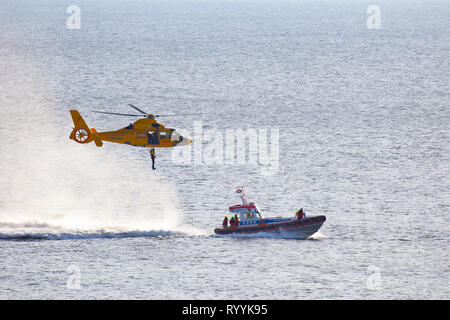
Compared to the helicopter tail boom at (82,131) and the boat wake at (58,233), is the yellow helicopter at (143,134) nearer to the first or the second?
the helicopter tail boom at (82,131)

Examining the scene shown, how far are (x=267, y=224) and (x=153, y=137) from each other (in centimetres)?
2026

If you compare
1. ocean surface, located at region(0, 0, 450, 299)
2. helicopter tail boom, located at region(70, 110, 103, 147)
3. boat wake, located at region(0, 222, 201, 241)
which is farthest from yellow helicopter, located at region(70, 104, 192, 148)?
boat wake, located at region(0, 222, 201, 241)

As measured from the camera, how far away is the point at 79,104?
18012 cm

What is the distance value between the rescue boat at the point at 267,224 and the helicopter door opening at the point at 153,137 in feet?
52.1

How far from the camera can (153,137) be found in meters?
83.1

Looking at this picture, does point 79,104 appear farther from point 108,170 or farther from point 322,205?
point 322,205

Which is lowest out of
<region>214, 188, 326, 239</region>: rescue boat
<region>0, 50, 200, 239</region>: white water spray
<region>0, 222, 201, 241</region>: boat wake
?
<region>0, 222, 201, 241</region>: boat wake

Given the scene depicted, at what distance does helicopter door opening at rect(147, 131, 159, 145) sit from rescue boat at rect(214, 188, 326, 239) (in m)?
15.9

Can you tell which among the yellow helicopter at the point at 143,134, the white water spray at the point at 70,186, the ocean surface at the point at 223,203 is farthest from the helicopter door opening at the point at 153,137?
the white water spray at the point at 70,186

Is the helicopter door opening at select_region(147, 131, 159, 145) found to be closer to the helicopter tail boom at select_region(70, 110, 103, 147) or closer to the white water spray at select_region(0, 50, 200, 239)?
the helicopter tail boom at select_region(70, 110, 103, 147)

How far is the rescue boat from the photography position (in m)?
95.7

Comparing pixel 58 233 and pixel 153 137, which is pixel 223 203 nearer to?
pixel 58 233

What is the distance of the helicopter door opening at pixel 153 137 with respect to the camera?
272 feet

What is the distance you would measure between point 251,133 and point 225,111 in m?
24.1
